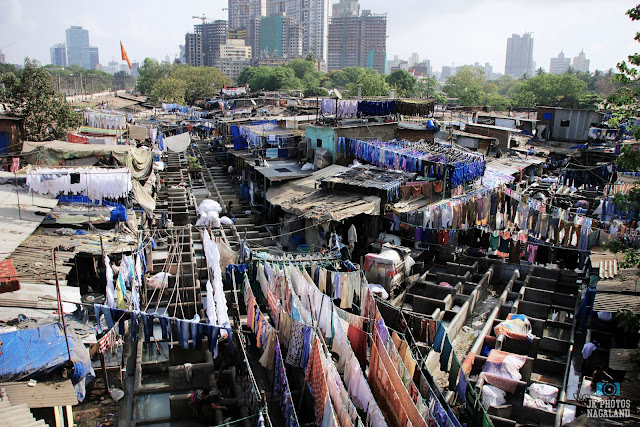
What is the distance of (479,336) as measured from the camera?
13531 millimetres

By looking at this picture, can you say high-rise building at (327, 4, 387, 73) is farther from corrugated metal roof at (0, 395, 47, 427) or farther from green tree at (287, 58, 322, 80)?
corrugated metal roof at (0, 395, 47, 427)

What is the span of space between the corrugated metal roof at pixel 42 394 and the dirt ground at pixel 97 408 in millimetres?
2697

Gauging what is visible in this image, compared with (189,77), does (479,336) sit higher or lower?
lower

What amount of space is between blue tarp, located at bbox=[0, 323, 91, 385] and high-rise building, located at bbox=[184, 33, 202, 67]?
162211 mm

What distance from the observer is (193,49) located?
160 metres

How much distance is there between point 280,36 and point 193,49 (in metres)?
31.8

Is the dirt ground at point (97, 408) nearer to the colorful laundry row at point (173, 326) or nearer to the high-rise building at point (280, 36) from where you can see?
the colorful laundry row at point (173, 326)

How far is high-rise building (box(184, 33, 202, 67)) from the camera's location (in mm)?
159625

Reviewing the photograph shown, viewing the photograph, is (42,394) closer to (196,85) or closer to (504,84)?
(196,85)

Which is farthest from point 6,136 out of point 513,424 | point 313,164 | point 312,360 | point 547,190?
point 547,190

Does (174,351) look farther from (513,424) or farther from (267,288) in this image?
(513,424)

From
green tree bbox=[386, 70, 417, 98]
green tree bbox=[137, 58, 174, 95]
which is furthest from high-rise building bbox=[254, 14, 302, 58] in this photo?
green tree bbox=[137, 58, 174, 95]

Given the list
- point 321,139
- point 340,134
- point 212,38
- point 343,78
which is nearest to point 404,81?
point 343,78

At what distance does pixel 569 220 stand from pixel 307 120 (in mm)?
20012
